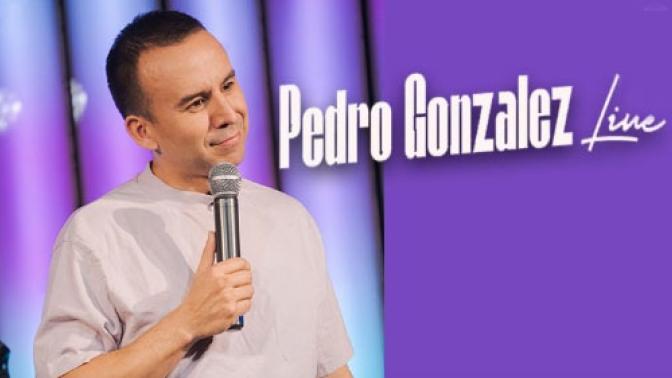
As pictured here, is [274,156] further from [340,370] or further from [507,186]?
[340,370]

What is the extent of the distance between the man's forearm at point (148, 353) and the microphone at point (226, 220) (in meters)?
0.10

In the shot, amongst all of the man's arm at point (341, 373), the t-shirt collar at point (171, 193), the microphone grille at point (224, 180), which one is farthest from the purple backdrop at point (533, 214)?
the microphone grille at point (224, 180)

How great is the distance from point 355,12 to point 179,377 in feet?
4.30

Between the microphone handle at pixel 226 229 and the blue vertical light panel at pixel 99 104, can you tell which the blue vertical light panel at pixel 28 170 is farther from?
the microphone handle at pixel 226 229

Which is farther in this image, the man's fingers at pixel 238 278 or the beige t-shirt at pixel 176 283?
the beige t-shirt at pixel 176 283

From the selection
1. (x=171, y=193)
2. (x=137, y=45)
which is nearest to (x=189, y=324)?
(x=171, y=193)

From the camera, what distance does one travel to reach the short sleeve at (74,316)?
6.22 feet

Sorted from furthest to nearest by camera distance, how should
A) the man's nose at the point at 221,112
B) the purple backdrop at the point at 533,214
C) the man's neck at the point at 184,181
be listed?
the purple backdrop at the point at 533,214
the man's neck at the point at 184,181
the man's nose at the point at 221,112

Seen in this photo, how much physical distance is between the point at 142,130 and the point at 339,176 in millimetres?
877

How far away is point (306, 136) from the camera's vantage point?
291 centimetres

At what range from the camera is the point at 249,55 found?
2.90 metres

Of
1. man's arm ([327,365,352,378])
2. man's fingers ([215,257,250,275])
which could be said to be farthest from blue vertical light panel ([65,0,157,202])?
man's fingers ([215,257,250,275])

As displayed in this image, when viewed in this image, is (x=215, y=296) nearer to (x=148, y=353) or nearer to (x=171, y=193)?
(x=148, y=353)

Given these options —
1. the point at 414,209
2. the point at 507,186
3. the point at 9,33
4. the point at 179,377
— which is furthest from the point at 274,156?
the point at 179,377
